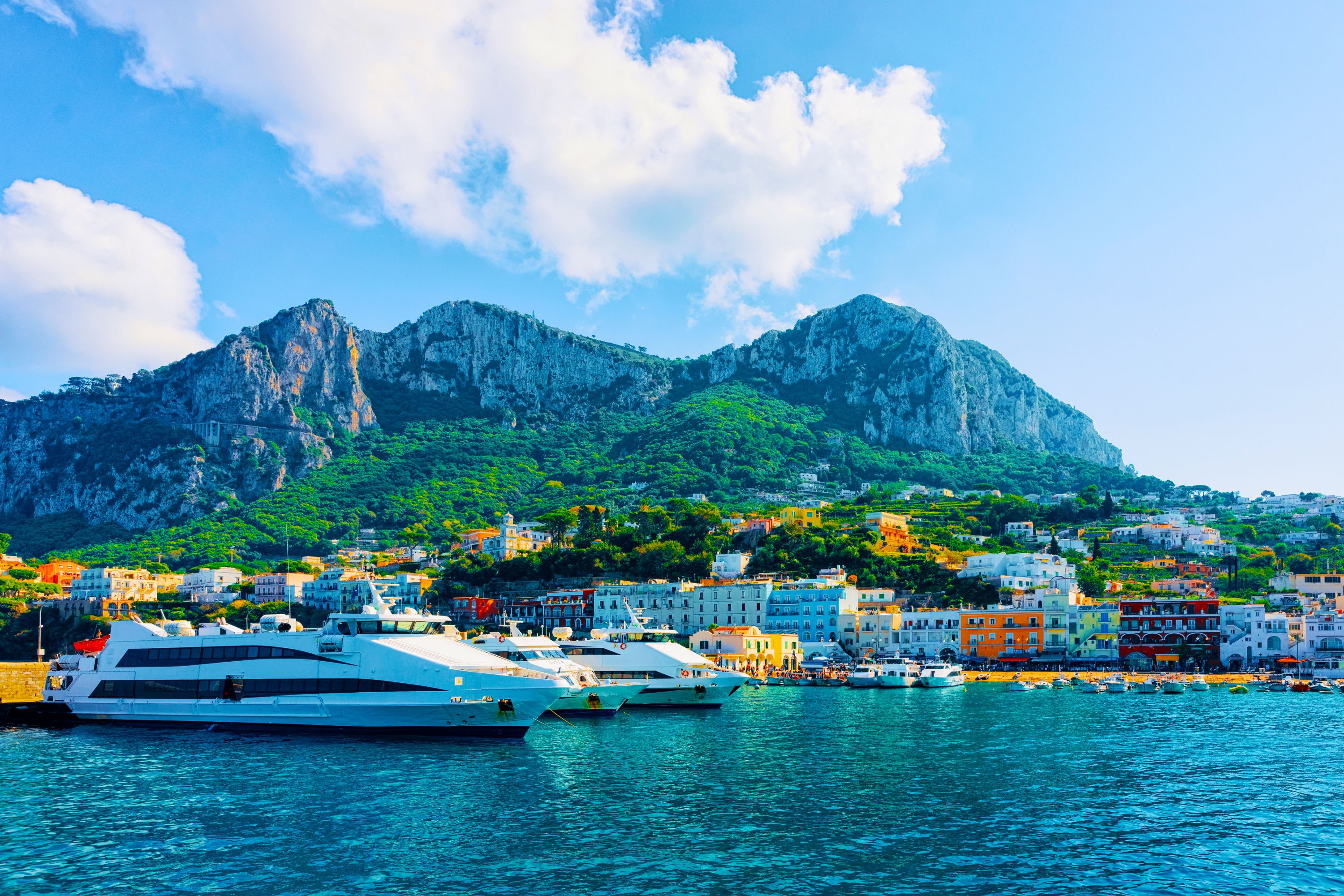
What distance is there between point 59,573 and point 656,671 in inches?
5432

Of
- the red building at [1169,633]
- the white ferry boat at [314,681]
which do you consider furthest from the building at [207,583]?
the red building at [1169,633]

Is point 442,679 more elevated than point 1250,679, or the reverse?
point 442,679

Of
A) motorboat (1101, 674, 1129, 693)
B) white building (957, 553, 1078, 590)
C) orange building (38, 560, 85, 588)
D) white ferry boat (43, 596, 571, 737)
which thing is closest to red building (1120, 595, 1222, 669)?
white building (957, 553, 1078, 590)

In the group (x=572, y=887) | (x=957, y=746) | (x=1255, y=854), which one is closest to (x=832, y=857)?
(x=572, y=887)

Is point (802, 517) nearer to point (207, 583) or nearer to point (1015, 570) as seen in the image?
point (1015, 570)

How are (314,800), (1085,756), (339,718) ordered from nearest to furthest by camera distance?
(314,800), (1085,756), (339,718)

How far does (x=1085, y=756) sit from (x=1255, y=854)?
17.4 metres

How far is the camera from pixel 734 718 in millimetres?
62531

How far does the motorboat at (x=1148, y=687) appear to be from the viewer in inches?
3415

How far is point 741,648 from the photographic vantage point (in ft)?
345

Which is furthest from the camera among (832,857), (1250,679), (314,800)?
(1250,679)

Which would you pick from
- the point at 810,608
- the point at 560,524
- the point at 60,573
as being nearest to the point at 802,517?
the point at 560,524

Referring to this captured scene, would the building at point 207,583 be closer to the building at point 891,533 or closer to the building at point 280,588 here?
the building at point 280,588

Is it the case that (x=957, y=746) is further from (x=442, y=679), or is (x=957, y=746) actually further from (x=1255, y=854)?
(x=442, y=679)
